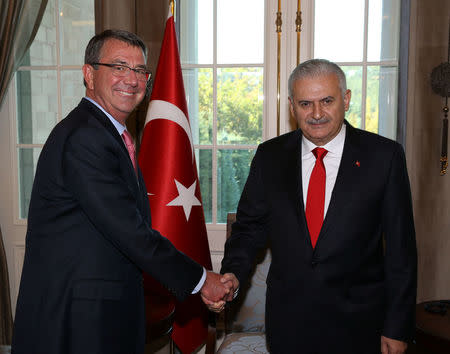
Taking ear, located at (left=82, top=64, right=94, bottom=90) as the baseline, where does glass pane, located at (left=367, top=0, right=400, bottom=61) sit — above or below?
above

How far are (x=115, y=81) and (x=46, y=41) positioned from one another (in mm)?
1824

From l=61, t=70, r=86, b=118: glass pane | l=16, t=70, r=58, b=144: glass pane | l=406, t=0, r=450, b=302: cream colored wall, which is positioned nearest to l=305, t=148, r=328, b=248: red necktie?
l=406, t=0, r=450, b=302: cream colored wall

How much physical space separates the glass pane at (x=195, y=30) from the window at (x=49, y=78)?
70 cm

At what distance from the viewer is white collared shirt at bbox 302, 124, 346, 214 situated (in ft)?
5.15

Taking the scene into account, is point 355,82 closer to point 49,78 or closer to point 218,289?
point 218,289

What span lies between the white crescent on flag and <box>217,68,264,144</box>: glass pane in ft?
1.58

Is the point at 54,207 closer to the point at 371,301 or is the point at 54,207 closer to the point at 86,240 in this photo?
the point at 86,240

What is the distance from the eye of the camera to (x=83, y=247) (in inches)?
55.3

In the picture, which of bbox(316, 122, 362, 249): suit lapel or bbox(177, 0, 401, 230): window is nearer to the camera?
bbox(316, 122, 362, 249): suit lapel

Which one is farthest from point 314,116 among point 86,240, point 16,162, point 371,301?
point 16,162

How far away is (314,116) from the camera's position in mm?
1572

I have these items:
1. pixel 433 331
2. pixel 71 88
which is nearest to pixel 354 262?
pixel 433 331

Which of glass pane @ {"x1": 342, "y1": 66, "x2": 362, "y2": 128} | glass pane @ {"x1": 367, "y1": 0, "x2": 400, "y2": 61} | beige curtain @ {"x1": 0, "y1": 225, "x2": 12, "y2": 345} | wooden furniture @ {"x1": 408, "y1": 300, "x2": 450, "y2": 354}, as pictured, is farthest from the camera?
beige curtain @ {"x1": 0, "y1": 225, "x2": 12, "y2": 345}

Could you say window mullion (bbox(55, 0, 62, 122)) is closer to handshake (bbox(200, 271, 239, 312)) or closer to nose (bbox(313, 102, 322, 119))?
handshake (bbox(200, 271, 239, 312))
